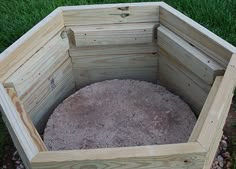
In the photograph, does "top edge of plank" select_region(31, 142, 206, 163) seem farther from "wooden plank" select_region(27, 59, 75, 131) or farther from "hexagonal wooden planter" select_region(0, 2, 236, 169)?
"wooden plank" select_region(27, 59, 75, 131)

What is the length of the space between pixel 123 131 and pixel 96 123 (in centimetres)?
14

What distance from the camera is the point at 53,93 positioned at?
1.87m

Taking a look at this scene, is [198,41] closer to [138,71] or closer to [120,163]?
[138,71]

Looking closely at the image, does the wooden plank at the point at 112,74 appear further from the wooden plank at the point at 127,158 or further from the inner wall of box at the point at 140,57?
the wooden plank at the point at 127,158

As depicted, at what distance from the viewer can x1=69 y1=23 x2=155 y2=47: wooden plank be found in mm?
1845

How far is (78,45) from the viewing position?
1.89 m

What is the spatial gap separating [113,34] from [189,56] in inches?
15.8

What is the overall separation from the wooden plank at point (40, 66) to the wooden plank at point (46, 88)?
0.02 metres

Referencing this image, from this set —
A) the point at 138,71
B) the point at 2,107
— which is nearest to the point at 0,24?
the point at 138,71

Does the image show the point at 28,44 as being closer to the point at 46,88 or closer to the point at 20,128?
the point at 46,88

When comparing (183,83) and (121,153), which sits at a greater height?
(121,153)

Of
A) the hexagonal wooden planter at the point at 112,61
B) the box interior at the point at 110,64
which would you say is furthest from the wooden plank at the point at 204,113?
the box interior at the point at 110,64

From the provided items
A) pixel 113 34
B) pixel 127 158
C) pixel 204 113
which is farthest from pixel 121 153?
pixel 113 34

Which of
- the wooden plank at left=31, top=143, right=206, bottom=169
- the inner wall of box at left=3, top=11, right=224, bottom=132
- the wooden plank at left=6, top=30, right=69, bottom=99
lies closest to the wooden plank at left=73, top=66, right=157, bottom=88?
the inner wall of box at left=3, top=11, right=224, bottom=132
